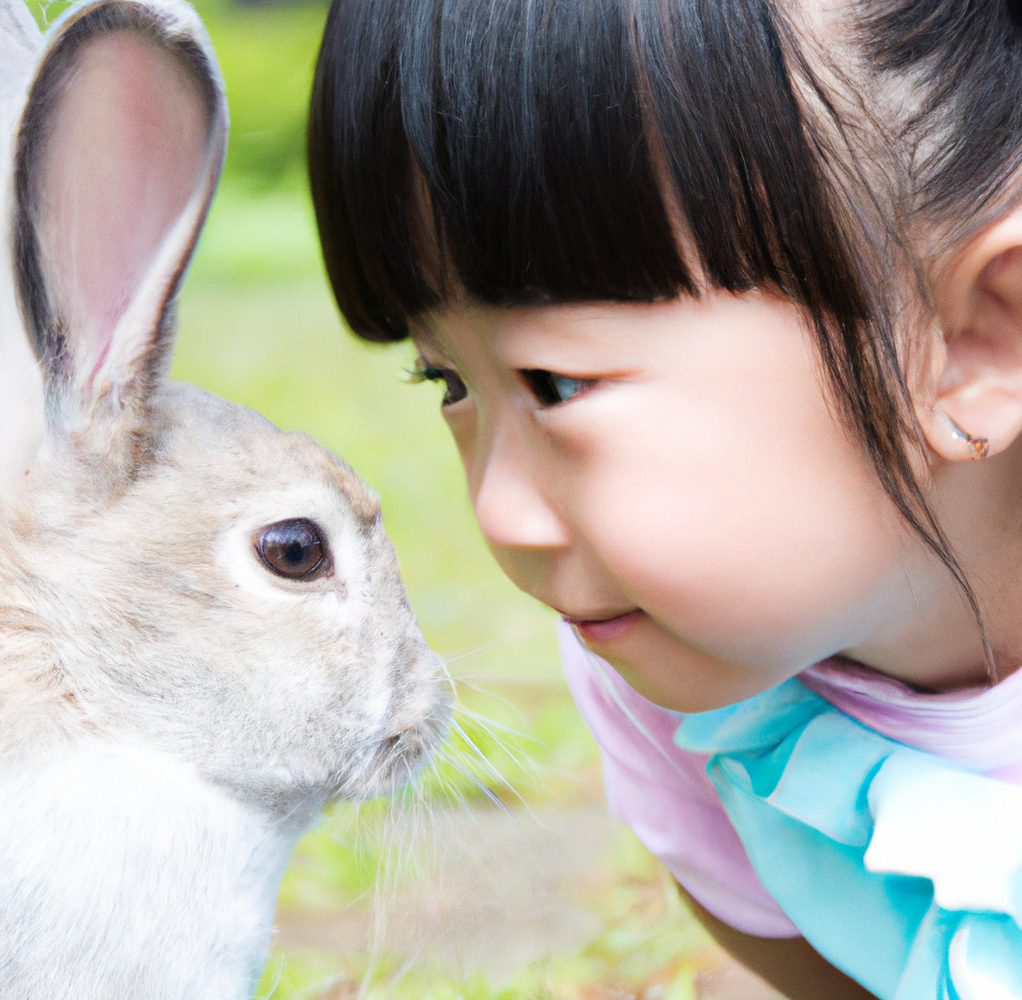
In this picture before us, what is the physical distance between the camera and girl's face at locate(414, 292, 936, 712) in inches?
19.4

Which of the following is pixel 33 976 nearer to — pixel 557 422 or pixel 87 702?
pixel 87 702

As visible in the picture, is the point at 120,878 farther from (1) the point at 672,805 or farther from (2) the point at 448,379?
(1) the point at 672,805

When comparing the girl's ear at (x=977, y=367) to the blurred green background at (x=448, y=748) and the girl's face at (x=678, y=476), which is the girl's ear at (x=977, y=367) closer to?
the girl's face at (x=678, y=476)

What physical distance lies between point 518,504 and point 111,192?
0.23 m

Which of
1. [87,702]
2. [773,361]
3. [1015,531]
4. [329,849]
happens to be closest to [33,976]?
[87,702]

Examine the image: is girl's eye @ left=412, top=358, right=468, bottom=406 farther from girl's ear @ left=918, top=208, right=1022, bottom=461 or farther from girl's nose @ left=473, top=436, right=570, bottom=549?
girl's ear @ left=918, top=208, right=1022, bottom=461

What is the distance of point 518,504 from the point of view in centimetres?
54

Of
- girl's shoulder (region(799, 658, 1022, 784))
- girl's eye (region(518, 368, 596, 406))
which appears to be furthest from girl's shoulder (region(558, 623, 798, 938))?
girl's eye (region(518, 368, 596, 406))

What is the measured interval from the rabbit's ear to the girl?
0.35ft

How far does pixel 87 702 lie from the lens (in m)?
0.39

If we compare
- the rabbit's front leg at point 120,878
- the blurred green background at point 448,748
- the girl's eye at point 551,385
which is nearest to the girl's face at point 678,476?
the girl's eye at point 551,385

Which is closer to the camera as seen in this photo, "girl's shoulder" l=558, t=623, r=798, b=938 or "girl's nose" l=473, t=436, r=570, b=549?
"girl's nose" l=473, t=436, r=570, b=549

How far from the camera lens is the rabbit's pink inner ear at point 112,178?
0.41 meters

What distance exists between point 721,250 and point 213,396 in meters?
0.23
